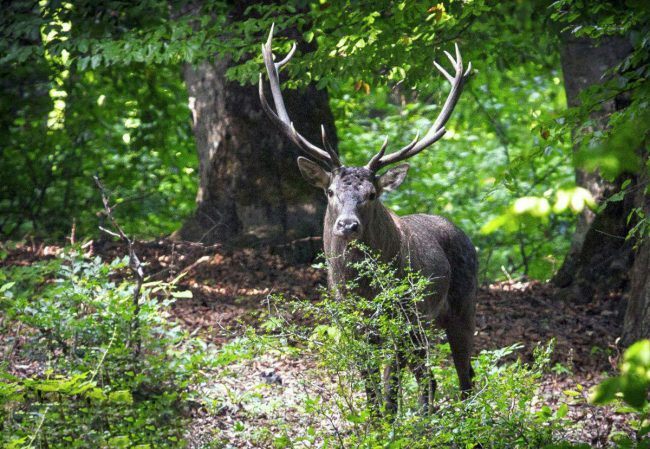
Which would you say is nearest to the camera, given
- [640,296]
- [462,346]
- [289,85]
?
[462,346]

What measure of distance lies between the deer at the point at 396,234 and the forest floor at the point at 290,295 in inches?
33.9

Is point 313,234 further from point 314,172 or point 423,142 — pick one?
point 423,142

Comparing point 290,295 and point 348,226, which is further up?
point 348,226

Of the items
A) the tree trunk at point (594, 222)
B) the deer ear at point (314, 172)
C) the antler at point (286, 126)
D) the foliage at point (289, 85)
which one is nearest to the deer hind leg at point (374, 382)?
the foliage at point (289, 85)

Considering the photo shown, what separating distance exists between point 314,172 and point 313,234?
9.31ft

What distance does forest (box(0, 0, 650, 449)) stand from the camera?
4855mm

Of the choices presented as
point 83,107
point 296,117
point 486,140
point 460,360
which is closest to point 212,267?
point 296,117

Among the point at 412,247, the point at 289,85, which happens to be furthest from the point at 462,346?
the point at 289,85

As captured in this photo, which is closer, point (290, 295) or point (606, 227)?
point (290, 295)

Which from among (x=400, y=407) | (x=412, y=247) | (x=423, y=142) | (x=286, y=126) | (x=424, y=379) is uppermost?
(x=286, y=126)

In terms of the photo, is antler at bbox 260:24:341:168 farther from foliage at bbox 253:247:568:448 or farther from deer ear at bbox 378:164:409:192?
foliage at bbox 253:247:568:448

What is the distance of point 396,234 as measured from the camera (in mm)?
6770

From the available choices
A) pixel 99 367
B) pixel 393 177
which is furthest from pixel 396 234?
pixel 99 367

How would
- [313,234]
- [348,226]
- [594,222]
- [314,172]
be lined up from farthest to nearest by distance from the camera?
[313,234], [594,222], [314,172], [348,226]
